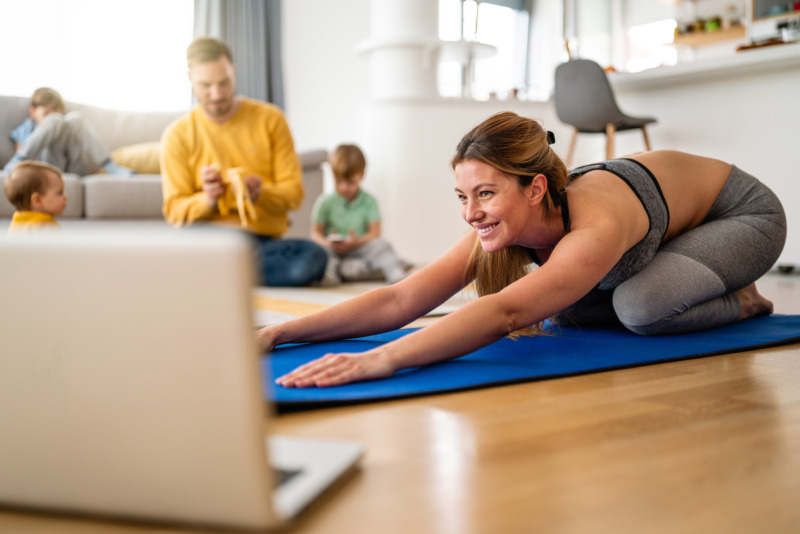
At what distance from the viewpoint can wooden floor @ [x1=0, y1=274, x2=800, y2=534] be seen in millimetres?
702

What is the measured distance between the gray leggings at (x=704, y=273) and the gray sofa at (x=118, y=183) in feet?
8.34

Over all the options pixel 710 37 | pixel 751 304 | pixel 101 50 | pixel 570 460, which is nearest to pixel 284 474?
pixel 570 460

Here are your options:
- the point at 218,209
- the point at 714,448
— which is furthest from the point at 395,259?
the point at 714,448

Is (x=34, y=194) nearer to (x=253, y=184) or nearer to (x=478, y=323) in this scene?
(x=253, y=184)

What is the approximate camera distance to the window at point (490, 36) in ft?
25.8

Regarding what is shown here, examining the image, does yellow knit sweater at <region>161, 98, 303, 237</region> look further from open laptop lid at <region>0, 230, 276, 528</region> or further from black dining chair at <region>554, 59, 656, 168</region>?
open laptop lid at <region>0, 230, 276, 528</region>

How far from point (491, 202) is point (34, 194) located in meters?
1.90

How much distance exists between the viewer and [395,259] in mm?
3600

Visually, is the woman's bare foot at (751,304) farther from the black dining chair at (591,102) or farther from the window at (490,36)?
the window at (490,36)

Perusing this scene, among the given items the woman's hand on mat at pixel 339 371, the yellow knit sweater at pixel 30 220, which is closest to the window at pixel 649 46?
the yellow knit sweater at pixel 30 220

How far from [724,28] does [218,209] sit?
613 centimetres

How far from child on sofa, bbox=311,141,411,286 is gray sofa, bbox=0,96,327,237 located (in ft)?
0.88

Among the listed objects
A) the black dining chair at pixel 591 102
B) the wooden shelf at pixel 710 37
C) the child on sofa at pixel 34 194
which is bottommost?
the child on sofa at pixel 34 194

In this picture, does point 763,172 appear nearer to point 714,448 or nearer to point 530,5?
point 714,448
